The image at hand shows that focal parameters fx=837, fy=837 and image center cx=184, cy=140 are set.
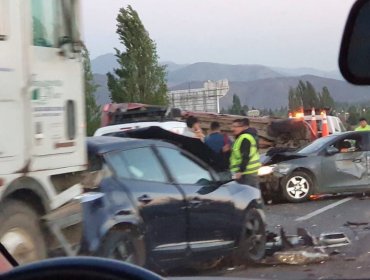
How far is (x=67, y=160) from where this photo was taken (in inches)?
276

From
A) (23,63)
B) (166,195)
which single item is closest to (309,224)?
(166,195)

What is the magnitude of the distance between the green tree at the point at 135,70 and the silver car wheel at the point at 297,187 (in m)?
7.76

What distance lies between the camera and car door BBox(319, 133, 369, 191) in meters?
15.4

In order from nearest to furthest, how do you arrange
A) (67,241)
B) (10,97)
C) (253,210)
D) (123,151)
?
(10,97), (67,241), (123,151), (253,210)

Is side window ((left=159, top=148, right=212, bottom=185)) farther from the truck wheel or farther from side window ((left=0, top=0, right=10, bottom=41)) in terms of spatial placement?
side window ((left=0, top=0, right=10, bottom=41))

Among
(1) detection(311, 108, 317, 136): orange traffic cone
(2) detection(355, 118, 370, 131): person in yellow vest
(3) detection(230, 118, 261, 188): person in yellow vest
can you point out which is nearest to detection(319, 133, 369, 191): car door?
(2) detection(355, 118, 370, 131): person in yellow vest

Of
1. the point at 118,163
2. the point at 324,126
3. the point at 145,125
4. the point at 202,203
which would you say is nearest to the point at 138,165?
the point at 118,163

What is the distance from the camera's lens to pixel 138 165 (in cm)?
766

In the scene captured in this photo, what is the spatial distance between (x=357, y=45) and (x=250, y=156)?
30.4 feet

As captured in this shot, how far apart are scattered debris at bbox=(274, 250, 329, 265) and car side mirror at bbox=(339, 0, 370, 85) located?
5.88 metres

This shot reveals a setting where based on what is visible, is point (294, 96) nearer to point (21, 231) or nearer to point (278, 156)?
point (278, 156)

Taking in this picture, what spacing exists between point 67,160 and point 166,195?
3.55ft

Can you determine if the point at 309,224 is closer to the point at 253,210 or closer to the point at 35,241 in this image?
the point at 253,210

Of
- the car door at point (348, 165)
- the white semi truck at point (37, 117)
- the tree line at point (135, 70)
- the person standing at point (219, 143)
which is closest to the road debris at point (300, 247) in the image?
the white semi truck at point (37, 117)
